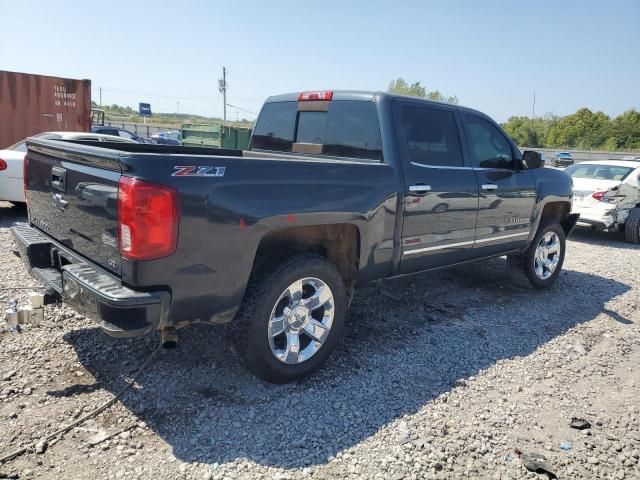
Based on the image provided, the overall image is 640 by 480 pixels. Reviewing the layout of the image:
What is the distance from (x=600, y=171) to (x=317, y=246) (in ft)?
29.5

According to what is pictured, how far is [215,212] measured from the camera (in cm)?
278

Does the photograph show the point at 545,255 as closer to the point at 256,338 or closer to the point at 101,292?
the point at 256,338

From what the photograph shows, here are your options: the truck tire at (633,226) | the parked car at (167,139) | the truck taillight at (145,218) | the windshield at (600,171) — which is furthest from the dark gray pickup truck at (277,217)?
the parked car at (167,139)

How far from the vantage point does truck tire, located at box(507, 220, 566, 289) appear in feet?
19.2

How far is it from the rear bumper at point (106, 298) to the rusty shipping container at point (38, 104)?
1007 cm

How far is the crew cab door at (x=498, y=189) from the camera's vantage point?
4773 mm

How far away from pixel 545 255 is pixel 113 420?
5085mm

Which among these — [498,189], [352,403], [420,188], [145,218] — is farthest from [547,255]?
[145,218]

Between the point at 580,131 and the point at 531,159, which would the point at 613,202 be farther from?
the point at 580,131

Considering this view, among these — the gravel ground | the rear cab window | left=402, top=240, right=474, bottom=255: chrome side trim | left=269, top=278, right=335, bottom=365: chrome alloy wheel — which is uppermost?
the rear cab window

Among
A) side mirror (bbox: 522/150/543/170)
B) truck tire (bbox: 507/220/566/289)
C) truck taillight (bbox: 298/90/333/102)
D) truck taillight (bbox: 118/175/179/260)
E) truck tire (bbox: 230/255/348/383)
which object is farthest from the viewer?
truck tire (bbox: 507/220/566/289)

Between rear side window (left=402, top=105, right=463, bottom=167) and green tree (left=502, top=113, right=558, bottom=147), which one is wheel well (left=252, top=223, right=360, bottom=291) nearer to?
rear side window (left=402, top=105, right=463, bottom=167)

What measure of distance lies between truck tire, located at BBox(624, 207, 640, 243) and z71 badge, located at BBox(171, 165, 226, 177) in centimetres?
938

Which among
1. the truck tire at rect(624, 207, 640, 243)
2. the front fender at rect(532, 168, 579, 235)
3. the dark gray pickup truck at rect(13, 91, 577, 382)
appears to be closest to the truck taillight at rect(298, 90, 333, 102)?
the dark gray pickup truck at rect(13, 91, 577, 382)
